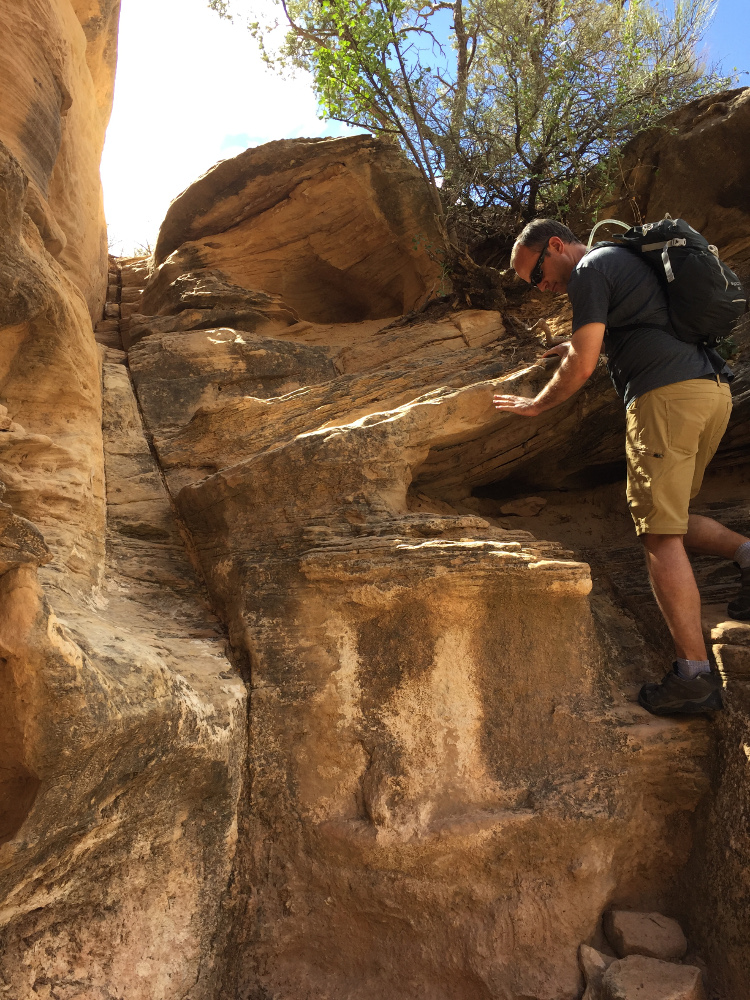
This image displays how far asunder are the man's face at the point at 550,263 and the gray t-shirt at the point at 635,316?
9.6 inches

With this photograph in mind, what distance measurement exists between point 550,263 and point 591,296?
0.49 metres

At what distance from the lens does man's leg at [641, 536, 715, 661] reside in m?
3.52

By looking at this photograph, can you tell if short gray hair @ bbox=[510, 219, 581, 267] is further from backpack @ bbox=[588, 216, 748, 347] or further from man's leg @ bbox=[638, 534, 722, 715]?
man's leg @ bbox=[638, 534, 722, 715]

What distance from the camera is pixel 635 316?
12.2ft

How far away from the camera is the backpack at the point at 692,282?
11.6 ft

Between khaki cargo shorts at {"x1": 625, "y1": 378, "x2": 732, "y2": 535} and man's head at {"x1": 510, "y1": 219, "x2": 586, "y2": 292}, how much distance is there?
882 millimetres

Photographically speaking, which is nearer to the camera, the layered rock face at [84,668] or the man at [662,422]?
the layered rock face at [84,668]

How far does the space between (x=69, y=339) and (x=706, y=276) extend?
3579mm

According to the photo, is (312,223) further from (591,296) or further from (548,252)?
(591,296)

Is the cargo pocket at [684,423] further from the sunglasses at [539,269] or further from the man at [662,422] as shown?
the sunglasses at [539,269]

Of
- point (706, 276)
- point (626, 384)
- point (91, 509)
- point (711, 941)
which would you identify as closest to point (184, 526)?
point (91, 509)

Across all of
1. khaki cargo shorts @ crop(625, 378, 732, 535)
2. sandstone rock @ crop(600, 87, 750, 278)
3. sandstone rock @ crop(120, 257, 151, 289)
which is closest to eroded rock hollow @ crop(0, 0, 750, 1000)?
khaki cargo shorts @ crop(625, 378, 732, 535)

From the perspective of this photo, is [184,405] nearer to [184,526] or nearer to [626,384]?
[184,526]

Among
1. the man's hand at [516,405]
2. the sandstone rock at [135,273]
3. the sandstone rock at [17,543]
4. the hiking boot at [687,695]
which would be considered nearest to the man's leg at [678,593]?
the hiking boot at [687,695]
